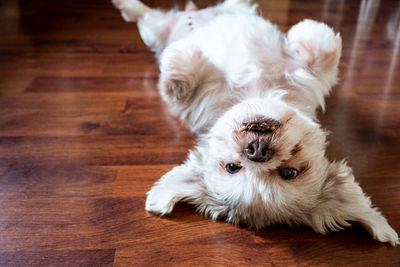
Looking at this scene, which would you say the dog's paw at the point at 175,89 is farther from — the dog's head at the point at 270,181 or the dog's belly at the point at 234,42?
the dog's head at the point at 270,181

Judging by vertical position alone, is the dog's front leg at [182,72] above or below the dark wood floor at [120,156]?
above

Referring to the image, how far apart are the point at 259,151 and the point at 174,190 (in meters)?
0.35

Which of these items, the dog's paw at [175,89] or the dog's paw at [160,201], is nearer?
the dog's paw at [160,201]

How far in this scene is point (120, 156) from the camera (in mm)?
1382

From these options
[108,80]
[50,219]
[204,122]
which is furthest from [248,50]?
[50,219]

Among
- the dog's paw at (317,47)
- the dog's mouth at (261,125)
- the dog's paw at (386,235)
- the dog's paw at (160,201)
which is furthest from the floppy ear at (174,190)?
the dog's paw at (317,47)

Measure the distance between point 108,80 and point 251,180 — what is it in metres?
1.22

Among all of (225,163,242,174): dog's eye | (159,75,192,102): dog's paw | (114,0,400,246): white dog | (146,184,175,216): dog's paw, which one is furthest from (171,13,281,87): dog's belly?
(146,184,175,216): dog's paw

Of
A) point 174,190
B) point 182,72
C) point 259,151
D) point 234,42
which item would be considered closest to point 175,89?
point 182,72

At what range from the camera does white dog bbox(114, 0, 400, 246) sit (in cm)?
102

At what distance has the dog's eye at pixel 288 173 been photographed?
1.02m

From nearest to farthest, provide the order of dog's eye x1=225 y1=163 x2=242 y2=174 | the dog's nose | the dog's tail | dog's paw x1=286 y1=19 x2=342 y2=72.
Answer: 1. the dog's nose
2. dog's eye x1=225 y1=163 x2=242 y2=174
3. dog's paw x1=286 y1=19 x2=342 y2=72
4. the dog's tail

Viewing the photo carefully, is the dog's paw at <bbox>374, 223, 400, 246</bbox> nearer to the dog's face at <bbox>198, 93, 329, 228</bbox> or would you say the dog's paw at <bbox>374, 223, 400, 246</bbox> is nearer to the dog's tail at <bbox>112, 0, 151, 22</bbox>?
the dog's face at <bbox>198, 93, 329, 228</bbox>

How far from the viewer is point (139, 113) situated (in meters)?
1.66
